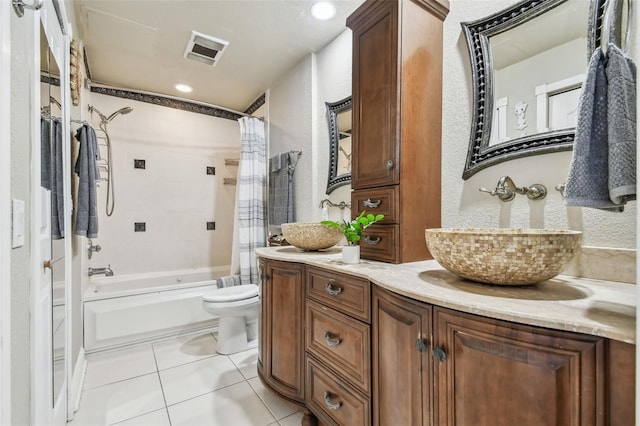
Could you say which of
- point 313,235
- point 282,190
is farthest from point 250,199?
point 313,235

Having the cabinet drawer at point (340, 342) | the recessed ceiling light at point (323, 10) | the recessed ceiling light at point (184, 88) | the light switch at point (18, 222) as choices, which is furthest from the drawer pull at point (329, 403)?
the recessed ceiling light at point (184, 88)

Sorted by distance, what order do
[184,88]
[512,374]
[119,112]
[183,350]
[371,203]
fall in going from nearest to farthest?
[512,374]
[371,203]
[183,350]
[119,112]
[184,88]

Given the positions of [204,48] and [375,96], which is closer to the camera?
[375,96]

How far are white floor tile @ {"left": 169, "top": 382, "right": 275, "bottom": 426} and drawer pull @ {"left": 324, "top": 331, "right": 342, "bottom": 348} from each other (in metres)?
0.65

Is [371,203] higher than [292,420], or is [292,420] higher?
[371,203]

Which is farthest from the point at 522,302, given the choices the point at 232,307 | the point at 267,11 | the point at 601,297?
the point at 267,11

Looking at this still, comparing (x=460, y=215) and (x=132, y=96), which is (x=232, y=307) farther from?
(x=132, y=96)

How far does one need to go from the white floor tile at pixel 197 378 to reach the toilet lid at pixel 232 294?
0.43 meters

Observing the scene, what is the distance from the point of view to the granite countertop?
0.57 metres

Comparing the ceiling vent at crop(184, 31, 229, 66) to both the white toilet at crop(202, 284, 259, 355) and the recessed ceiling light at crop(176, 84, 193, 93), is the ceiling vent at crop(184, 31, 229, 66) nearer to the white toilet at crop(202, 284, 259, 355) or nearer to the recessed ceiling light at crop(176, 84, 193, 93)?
the recessed ceiling light at crop(176, 84, 193, 93)

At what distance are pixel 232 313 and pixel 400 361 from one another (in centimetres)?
159

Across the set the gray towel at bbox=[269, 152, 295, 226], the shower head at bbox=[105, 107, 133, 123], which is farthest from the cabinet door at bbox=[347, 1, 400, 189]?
the shower head at bbox=[105, 107, 133, 123]

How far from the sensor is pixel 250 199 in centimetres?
279

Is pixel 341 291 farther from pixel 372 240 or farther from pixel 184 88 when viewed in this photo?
pixel 184 88
